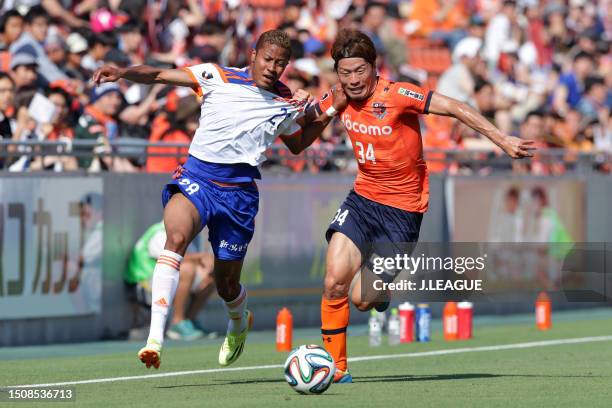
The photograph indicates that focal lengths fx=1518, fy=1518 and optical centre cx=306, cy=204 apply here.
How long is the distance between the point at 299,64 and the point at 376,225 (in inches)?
401

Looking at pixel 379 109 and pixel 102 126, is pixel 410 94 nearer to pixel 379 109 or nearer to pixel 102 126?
pixel 379 109

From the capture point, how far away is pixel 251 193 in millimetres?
11898

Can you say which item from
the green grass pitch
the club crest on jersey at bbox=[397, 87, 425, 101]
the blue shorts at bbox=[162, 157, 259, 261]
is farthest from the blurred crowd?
the club crest on jersey at bbox=[397, 87, 425, 101]

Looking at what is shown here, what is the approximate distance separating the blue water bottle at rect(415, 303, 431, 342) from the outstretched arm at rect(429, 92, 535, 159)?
554 centimetres

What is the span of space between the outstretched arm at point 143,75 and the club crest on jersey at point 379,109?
139 centimetres

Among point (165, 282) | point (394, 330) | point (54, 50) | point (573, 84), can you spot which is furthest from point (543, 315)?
point (573, 84)

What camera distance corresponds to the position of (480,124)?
1111 cm

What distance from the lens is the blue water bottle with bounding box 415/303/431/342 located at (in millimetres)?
16625

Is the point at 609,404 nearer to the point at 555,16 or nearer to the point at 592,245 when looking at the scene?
the point at 592,245

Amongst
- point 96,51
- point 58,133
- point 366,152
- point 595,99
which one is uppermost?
point 595,99

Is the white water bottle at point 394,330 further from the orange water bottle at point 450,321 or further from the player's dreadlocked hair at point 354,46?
the player's dreadlocked hair at point 354,46

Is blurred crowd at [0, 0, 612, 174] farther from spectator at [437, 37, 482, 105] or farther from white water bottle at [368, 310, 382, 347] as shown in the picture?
white water bottle at [368, 310, 382, 347]

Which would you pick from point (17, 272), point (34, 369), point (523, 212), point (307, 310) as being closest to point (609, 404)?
point (34, 369)
